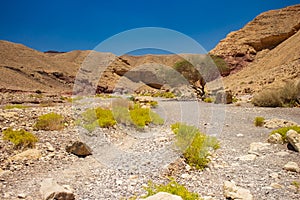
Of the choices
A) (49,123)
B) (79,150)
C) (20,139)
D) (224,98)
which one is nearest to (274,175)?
(79,150)

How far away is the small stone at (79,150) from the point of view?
5.57m

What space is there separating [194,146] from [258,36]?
155 feet

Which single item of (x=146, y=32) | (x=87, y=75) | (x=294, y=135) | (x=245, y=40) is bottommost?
(x=294, y=135)

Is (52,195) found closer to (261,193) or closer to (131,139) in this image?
(261,193)

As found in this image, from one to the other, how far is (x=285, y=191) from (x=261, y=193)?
36 cm

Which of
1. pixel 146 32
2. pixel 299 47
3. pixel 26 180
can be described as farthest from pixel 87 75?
pixel 26 180

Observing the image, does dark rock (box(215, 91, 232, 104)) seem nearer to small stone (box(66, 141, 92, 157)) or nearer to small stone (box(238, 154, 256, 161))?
small stone (box(238, 154, 256, 161))

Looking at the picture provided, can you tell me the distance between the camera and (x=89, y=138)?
21.9 feet

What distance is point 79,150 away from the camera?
5.58 meters

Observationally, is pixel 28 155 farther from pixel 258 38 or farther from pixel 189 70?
pixel 258 38

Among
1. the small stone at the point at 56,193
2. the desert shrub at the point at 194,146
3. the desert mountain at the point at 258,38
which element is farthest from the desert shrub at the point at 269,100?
the desert mountain at the point at 258,38

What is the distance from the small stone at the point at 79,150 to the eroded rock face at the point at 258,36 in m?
42.0

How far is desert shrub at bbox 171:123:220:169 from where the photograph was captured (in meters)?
4.70

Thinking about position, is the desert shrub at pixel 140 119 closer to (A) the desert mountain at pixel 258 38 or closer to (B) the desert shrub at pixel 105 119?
(B) the desert shrub at pixel 105 119
